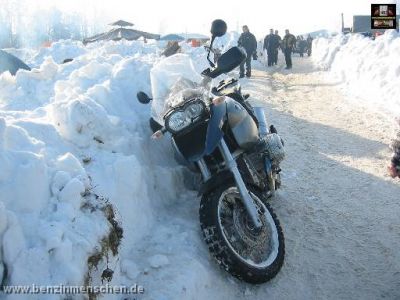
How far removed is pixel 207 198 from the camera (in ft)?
12.7

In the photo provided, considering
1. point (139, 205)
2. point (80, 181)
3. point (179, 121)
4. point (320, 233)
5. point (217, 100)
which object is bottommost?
point (320, 233)

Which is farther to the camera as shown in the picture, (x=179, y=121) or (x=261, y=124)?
(x=261, y=124)

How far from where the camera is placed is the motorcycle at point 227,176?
12.1 ft

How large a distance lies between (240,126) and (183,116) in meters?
0.75

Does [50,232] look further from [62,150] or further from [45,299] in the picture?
[62,150]

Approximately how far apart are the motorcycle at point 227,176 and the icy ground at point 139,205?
239mm

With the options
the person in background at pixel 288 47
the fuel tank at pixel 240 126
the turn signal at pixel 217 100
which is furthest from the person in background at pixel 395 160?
the person in background at pixel 288 47

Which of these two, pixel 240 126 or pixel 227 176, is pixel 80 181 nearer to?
pixel 227 176

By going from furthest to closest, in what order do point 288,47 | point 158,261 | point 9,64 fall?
1. point 288,47
2. point 9,64
3. point 158,261

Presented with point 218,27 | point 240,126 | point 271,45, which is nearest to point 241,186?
point 240,126

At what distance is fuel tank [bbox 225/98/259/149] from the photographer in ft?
13.9

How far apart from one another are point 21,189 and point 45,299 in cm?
78

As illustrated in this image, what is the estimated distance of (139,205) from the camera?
4.23 m

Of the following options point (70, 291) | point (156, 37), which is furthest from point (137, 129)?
point (156, 37)
